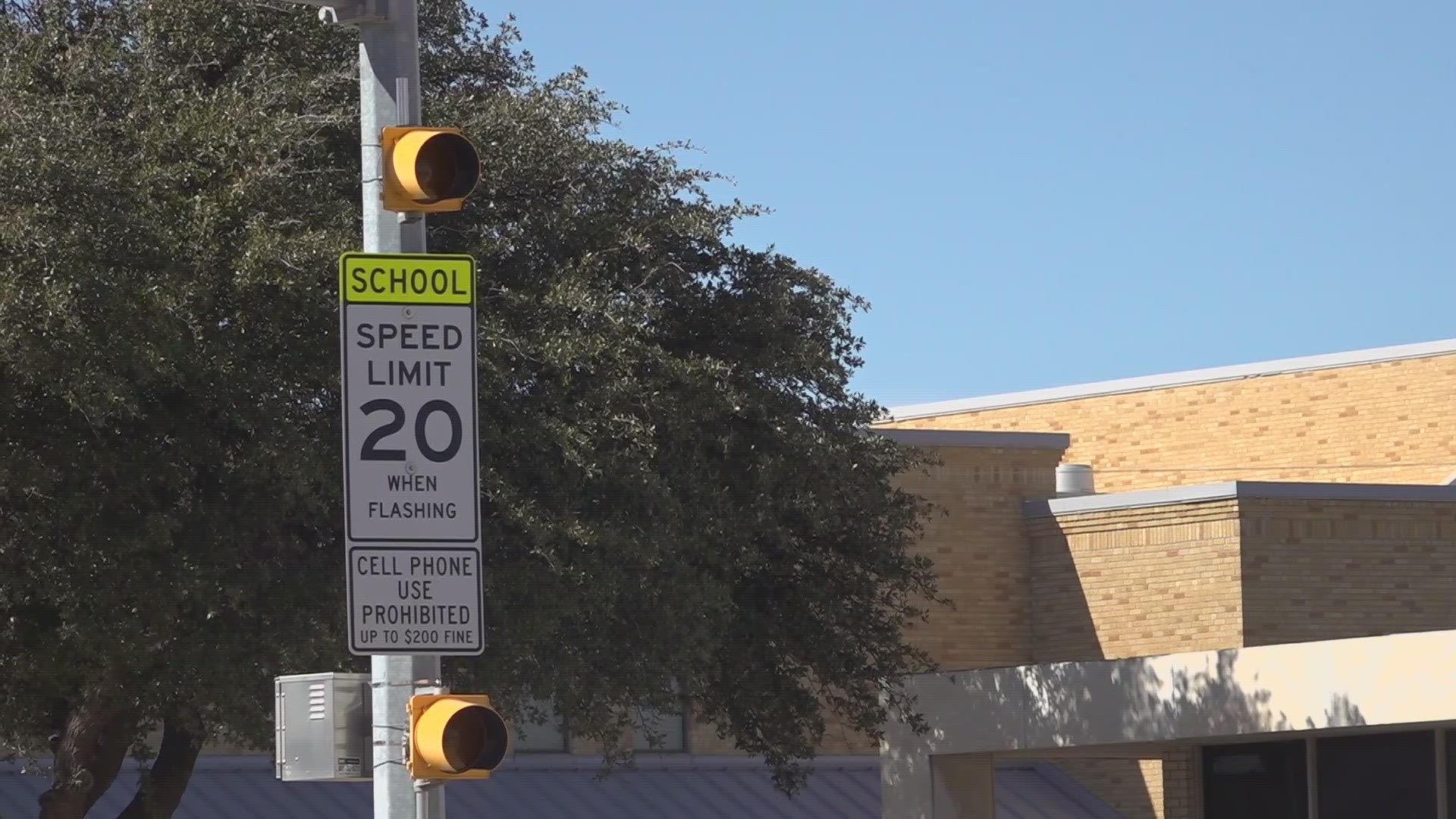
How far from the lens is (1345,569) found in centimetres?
3186

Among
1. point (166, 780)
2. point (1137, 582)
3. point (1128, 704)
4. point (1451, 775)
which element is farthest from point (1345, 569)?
point (166, 780)

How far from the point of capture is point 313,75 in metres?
17.4

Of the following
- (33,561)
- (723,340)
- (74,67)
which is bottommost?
(33,561)

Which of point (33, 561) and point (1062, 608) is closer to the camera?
point (33, 561)

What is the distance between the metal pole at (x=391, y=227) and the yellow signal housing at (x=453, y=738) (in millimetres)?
190

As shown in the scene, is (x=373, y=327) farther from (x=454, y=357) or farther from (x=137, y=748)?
(x=137, y=748)

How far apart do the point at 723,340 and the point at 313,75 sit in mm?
3690

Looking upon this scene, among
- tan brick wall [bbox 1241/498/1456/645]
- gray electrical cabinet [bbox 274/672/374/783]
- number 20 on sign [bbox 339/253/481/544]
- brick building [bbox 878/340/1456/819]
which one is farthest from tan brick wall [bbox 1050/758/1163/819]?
number 20 on sign [bbox 339/253/481/544]

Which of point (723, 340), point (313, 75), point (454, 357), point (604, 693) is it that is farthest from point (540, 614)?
point (454, 357)

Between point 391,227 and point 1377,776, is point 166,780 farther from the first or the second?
point 1377,776

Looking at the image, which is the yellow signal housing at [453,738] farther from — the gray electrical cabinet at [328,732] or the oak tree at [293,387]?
the oak tree at [293,387]

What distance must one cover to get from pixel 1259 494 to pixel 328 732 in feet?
78.1

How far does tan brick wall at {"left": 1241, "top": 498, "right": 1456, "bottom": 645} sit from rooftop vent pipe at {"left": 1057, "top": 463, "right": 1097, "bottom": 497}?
356 centimetres

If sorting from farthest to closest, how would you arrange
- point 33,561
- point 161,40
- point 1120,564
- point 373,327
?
point 1120,564 → point 161,40 → point 33,561 → point 373,327
